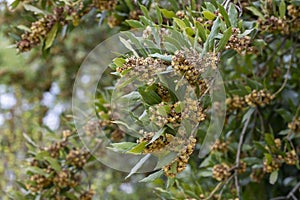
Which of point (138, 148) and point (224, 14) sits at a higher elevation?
point (224, 14)

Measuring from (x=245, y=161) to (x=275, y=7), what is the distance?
0.43m

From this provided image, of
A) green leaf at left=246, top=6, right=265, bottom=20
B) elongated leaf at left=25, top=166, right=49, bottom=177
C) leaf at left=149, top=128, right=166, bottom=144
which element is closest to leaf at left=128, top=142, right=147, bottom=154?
leaf at left=149, top=128, right=166, bottom=144

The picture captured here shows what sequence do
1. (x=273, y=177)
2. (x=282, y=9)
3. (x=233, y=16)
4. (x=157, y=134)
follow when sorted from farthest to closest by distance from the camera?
(x=273, y=177)
(x=282, y=9)
(x=233, y=16)
(x=157, y=134)

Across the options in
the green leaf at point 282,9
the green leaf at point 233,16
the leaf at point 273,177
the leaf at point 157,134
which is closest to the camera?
the leaf at point 157,134

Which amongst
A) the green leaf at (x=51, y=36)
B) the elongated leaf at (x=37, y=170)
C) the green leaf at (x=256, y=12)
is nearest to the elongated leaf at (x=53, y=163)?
the elongated leaf at (x=37, y=170)

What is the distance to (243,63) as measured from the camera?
1.67 metres

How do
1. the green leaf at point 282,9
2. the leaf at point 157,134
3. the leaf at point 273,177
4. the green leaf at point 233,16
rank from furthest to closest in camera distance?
1. the leaf at point 273,177
2. the green leaf at point 282,9
3. the green leaf at point 233,16
4. the leaf at point 157,134

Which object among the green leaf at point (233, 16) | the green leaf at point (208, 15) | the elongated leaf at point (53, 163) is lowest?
the elongated leaf at point (53, 163)

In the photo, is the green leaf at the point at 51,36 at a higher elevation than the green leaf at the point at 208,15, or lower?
lower

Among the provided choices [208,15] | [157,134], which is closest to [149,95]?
[157,134]

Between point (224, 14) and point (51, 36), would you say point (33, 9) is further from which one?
point (224, 14)

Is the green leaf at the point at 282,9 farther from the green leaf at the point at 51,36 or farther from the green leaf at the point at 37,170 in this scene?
the green leaf at the point at 37,170

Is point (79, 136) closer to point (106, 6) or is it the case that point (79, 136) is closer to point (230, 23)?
point (106, 6)

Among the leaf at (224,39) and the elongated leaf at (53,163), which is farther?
the elongated leaf at (53,163)
